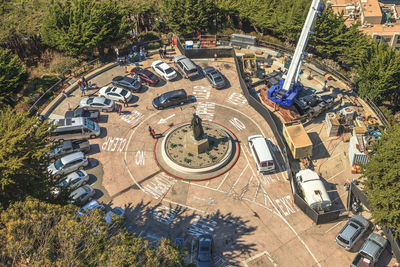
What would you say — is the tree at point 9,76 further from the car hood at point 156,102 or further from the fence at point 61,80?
the car hood at point 156,102

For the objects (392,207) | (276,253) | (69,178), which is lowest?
(276,253)

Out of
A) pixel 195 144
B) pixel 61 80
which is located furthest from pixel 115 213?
pixel 61 80

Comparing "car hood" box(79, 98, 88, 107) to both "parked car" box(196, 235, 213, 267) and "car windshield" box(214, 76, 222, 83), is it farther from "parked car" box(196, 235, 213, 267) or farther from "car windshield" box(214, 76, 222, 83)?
"parked car" box(196, 235, 213, 267)

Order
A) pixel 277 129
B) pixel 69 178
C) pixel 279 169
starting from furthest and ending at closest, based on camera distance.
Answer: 1. pixel 277 129
2. pixel 279 169
3. pixel 69 178

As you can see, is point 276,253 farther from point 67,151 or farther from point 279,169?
point 67,151

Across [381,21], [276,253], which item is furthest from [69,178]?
[381,21]

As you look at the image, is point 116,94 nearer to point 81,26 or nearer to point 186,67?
point 186,67

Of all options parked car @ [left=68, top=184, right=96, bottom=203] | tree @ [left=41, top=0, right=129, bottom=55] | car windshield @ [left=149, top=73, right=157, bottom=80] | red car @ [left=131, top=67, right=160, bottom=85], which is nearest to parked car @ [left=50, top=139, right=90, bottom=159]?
parked car @ [left=68, top=184, right=96, bottom=203]
